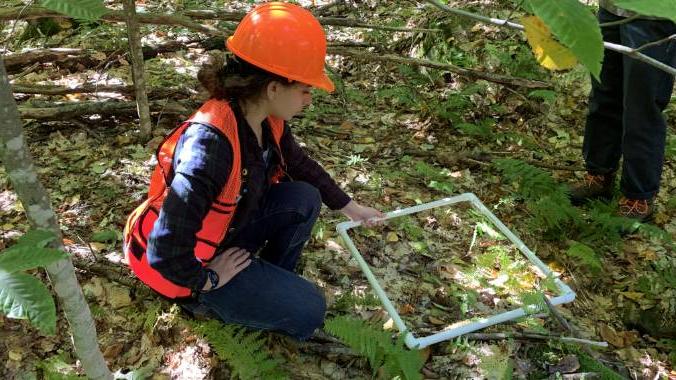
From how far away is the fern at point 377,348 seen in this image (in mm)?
Result: 2275

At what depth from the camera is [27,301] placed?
2.98 feet

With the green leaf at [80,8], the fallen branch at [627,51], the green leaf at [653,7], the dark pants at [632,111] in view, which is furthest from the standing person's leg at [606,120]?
the green leaf at [80,8]

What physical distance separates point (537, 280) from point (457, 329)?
0.77m

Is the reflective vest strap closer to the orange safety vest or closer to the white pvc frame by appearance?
the orange safety vest

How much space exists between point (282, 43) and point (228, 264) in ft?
3.14

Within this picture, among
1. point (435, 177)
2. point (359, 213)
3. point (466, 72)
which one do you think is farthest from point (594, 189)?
point (359, 213)

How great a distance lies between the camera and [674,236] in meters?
3.55

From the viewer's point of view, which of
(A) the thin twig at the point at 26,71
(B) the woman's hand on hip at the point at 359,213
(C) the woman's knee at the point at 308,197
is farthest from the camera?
(A) the thin twig at the point at 26,71

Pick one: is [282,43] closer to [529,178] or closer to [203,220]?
[203,220]

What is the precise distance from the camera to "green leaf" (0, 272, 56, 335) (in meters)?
0.89

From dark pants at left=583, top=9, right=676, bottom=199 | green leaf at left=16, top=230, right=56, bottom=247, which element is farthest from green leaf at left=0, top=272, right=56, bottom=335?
dark pants at left=583, top=9, right=676, bottom=199

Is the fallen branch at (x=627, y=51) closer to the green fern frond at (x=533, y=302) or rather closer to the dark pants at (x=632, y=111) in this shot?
the green fern frond at (x=533, y=302)

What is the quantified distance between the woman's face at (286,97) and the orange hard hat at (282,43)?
76mm

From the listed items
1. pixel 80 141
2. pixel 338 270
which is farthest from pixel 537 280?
pixel 80 141
